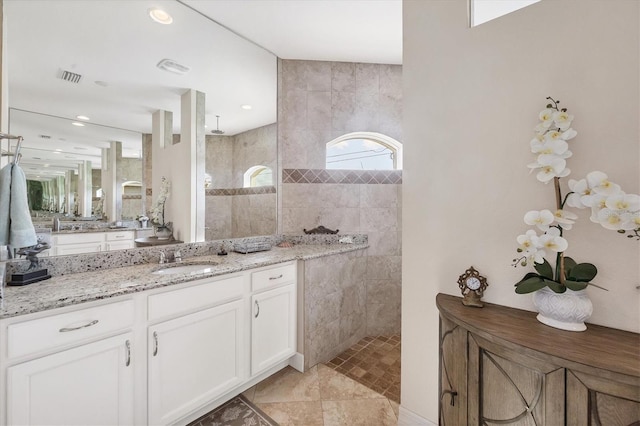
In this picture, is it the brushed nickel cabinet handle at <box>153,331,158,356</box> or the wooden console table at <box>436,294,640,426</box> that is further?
the brushed nickel cabinet handle at <box>153,331,158,356</box>

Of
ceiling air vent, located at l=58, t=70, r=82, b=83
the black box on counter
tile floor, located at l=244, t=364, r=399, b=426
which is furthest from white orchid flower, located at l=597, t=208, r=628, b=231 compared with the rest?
ceiling air vent, located at l=58, t=70, r=82, b=83

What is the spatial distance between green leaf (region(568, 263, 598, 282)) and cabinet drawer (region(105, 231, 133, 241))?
2352 mm

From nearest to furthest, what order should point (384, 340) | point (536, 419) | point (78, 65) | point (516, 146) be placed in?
point (536, 419)
point (516, 146)
point (78, 65)
point (384, 340)

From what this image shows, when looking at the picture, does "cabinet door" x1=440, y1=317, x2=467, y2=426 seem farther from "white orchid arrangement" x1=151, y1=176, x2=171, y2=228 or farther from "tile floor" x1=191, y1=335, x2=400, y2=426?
"white orchid arrangement" x1=151, y1=176, x2=171, y2=228

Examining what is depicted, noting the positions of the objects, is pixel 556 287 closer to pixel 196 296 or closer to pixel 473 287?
pixel 473 287

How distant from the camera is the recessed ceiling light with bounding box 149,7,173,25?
179 cm

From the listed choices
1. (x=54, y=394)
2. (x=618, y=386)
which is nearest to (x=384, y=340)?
(x=618, y=386)

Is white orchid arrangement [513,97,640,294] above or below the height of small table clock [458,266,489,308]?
above

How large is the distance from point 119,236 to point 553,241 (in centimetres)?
231

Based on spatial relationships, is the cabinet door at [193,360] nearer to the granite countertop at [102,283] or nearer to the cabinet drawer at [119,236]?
the granite countertop at [102,283]

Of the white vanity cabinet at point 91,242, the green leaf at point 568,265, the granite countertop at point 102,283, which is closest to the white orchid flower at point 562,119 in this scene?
the green leaf at point 568,265

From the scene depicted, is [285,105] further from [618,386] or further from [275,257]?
[618,386]

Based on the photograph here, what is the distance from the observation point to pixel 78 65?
161cm

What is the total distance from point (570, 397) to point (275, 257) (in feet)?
5.51
